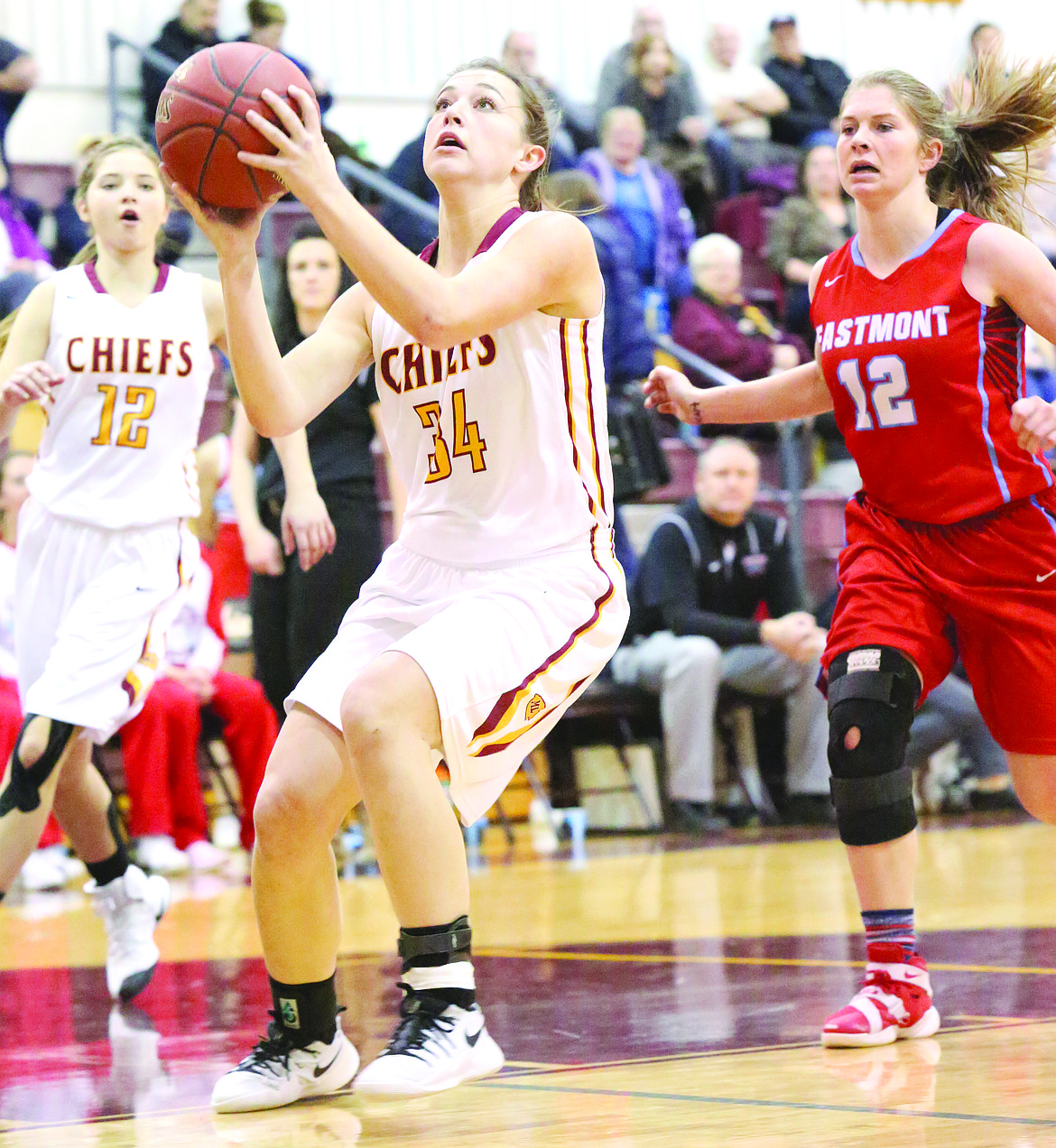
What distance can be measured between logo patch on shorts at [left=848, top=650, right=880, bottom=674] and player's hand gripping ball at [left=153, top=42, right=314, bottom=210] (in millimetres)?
1478

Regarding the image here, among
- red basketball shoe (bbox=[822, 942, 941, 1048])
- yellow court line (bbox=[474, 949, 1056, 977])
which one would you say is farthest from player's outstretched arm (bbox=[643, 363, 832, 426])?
yellow court line (bbox=[474, 949, 1056, 977])

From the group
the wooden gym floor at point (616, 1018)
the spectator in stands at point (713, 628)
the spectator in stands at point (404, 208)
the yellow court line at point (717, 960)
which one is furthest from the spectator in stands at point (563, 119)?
the yellow court line at point (717, 960)

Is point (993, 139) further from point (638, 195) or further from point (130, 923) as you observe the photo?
point (638, 195)

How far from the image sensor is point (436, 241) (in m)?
3.49

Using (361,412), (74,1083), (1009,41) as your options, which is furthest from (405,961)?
(1009,41)

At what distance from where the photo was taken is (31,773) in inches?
174

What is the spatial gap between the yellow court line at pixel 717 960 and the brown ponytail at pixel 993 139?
170cm

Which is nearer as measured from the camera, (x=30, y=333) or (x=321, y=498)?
(x=30, y=333)

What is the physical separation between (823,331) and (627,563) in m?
5.05

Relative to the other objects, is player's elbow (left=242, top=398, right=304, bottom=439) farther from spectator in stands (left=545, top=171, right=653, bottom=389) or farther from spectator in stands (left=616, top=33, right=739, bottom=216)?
spectator in stands (left=616, top=33, right=739, bottom=216)

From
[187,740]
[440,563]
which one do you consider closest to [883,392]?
[440,563]

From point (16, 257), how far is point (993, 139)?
6.42 m

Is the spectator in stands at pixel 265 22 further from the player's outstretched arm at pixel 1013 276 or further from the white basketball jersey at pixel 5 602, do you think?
the player's outstretched arm at pixel 1013 276

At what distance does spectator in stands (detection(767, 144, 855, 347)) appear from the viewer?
1114 centimetres
